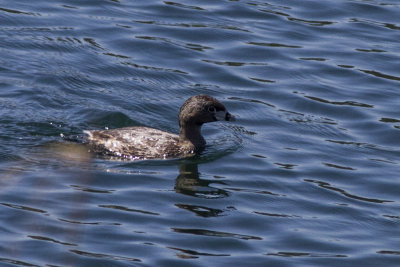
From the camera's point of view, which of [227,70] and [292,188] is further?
[227,70]

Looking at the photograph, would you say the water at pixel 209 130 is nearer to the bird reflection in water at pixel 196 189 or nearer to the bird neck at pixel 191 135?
the bird reflection in water at pixel 196 189

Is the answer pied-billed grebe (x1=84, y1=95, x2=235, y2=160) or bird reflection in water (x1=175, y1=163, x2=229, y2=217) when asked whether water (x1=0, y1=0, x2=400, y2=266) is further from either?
pied-billed grebe (x1=84, y1=95, x2=235, y2=160)

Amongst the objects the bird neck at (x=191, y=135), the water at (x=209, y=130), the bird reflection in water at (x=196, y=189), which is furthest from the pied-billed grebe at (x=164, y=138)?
the bird reflection in water at (x=196, y=189)

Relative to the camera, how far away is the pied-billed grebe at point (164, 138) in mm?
13781

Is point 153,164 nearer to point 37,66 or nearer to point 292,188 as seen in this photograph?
point 292,188

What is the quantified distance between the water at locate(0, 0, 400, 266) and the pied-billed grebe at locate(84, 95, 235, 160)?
22cm

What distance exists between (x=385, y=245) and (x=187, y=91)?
583 centimetres

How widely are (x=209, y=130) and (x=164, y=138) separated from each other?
161 centimetres

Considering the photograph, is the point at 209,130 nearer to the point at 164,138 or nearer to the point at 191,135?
the point at 191,135

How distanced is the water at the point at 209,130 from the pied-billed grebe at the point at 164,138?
22cm

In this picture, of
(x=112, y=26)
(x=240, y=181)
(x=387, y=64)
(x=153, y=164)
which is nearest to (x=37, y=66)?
(x=112, y=26)

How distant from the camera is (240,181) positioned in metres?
13.0

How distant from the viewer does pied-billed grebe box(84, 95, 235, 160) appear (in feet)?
45.2

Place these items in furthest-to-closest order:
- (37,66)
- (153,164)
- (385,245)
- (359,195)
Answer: (37,66)
(153,164)
(359,195)
(385,245)
